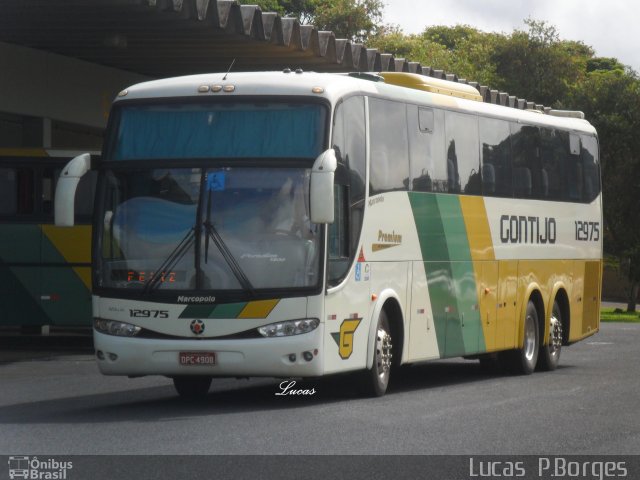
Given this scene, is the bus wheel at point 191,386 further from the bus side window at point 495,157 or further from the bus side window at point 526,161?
the bus side window at point 526,161

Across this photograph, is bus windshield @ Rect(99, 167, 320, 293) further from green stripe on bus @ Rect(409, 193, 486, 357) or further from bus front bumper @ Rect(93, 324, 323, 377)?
green stripe on bus @ Rect(409, 193, 486, 357)

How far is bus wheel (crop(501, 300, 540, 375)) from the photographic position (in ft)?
67.4

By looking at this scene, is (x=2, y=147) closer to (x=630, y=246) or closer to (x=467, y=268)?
(x=467, y=268)

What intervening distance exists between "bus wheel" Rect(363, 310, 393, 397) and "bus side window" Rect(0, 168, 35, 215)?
10.3 m

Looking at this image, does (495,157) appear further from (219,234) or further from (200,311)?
(200,311)

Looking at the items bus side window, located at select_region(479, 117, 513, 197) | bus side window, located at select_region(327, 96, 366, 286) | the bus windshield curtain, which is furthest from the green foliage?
the bus windshield curtain

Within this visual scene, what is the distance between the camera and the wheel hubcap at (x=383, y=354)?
615 inches

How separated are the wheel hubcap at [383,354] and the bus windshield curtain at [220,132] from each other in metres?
2.25

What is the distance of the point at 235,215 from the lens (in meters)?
14.4

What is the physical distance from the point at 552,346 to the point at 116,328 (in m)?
8.77

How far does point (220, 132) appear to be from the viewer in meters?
14.8

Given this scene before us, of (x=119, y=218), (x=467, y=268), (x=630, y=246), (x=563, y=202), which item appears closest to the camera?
(x=119, y=218)

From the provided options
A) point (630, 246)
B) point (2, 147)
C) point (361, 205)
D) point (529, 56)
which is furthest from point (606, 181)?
point (361, 205)
